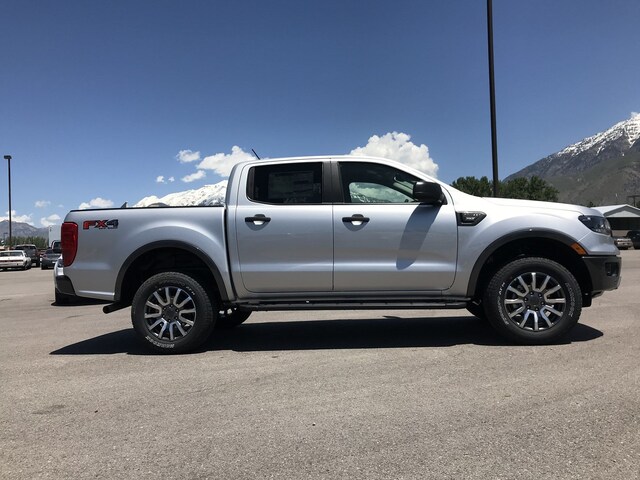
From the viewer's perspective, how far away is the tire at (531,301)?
494 centimetres

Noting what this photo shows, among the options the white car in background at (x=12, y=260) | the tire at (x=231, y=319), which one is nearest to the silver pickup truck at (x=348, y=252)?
the tire at (x=231, y=319)

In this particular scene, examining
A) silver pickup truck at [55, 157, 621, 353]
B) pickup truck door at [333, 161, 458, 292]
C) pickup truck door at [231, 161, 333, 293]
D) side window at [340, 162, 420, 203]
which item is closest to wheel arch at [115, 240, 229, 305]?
silver pickup truck at [55, 157, 621, 353]

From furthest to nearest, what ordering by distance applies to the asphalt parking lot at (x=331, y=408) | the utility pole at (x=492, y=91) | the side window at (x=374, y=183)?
1. the utility pole at (x=492, y=91)
2. the side window at (x=374, y=183)
3. the asphalt parking lot at (x=331, y=408)

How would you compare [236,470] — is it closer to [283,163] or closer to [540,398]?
[540,398]

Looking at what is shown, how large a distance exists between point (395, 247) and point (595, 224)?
2182 millimetres

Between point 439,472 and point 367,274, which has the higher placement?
point 367,274

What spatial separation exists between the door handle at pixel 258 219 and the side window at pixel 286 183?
22cm

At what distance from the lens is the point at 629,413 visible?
10.6 ft

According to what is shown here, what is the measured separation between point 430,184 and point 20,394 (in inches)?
166

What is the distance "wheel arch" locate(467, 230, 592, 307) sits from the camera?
4984 mm

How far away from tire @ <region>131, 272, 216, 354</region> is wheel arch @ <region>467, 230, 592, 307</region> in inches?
112

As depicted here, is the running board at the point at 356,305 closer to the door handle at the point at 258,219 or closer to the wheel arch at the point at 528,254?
the wheel arch at the point at 528,254

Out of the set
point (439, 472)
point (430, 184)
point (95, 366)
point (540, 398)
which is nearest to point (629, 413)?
point (540, 398)

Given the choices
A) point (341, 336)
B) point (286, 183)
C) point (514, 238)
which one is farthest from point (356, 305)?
point (514, 238)
